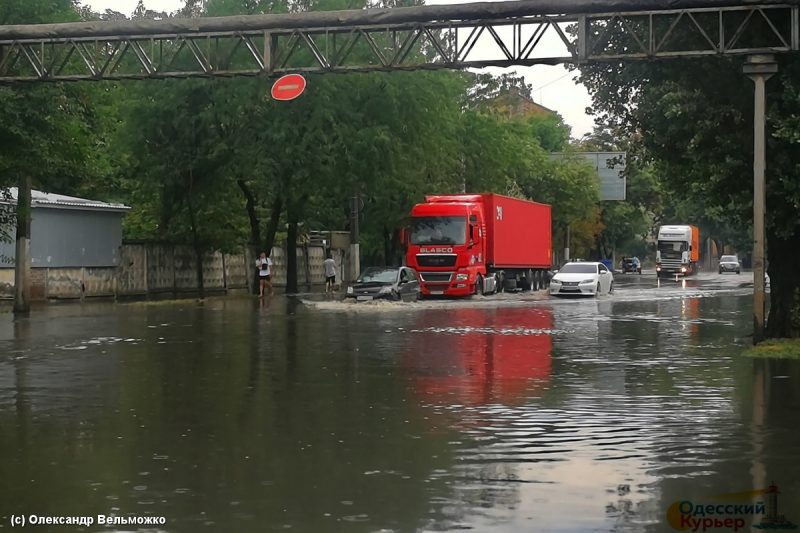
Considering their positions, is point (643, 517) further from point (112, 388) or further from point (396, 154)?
point (396, 154)

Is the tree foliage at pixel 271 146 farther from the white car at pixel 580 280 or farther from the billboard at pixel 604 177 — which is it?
the billboard at pixel 604 177

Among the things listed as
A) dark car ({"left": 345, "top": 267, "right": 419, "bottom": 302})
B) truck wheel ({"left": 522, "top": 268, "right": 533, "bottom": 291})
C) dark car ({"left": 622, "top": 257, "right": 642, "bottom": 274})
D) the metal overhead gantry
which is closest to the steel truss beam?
the metal overhead gantry

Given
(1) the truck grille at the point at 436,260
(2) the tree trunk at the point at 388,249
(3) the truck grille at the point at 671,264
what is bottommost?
(3) the truck grille at the point at 671,264

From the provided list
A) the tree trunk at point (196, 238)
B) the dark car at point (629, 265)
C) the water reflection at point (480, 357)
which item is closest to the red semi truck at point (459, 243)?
the tree trunk at point (196, 238)

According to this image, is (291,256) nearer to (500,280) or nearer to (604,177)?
(500,280)

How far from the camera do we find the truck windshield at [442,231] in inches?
1698

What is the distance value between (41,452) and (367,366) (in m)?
8.11

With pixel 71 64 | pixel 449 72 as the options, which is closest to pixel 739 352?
pixel 71 64

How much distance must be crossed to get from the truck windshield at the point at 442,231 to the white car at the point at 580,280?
14.2 feet

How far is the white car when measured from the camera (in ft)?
145

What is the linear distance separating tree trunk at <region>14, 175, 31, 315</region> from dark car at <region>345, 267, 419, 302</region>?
1074cm

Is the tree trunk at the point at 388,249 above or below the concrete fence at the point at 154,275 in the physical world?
above

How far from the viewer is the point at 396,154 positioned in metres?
42.1

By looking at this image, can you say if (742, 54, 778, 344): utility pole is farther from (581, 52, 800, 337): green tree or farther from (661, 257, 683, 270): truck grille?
(661, 257, 683, 270): truck grille
